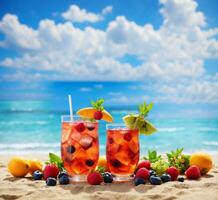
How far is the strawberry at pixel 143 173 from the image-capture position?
423 centimetres

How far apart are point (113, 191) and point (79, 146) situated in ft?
1.66

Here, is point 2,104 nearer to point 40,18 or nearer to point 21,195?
point 40,18

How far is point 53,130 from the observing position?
861 inches

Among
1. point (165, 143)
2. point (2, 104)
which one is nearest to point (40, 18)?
point (2, 104)

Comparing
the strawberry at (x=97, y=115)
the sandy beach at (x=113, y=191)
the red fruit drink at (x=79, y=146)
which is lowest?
the sandy beach at (x=113, y=191)

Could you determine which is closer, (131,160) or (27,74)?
(131,160)

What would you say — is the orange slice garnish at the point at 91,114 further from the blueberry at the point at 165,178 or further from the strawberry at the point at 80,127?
the blueberry at the point at 165,178

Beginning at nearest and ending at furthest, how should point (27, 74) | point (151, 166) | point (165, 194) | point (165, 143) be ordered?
point (165, 194)
point (151, 166)
point (165, 143)
point (27, 74)

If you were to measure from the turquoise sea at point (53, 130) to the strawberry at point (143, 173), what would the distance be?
6.99 metres

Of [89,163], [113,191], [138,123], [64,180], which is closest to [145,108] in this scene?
[138,123]

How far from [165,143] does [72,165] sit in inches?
499

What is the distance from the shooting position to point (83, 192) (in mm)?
3953

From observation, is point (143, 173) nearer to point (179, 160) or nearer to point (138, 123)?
point (138, 123)

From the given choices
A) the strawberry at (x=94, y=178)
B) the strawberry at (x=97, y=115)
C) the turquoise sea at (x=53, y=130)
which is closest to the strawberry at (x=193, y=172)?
the strawberry at (x=94, y=178)
